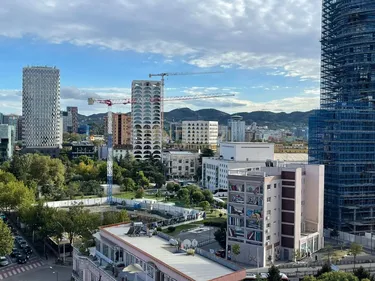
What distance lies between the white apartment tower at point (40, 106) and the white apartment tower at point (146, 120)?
75.2 ft

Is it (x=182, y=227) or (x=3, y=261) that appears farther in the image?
(x=182, y=227)

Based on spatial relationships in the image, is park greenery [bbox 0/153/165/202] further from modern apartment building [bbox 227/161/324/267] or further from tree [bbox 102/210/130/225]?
modern apartment building [bbox 227/161/324/267]

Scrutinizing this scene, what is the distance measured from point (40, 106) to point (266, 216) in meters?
79.2

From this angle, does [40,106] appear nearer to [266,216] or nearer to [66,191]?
[66,191]

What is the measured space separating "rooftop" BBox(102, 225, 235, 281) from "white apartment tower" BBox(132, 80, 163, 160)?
196 ft

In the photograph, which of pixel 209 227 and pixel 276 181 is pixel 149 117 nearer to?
pixel 209 227

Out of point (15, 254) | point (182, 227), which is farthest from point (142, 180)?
point (15, 254)

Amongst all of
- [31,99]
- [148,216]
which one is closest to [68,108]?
[31,99]

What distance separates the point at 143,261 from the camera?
18.5 m

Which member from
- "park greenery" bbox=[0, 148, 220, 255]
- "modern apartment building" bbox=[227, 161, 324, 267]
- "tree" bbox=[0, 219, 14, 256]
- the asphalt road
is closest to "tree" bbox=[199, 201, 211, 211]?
"park greenery" bbox=[0, 148, 220, 255]

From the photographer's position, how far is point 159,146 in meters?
82.8

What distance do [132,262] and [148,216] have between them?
2185 centimetres

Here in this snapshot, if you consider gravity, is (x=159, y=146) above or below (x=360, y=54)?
below

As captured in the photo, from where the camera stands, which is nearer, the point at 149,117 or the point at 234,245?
the point at 234,245
